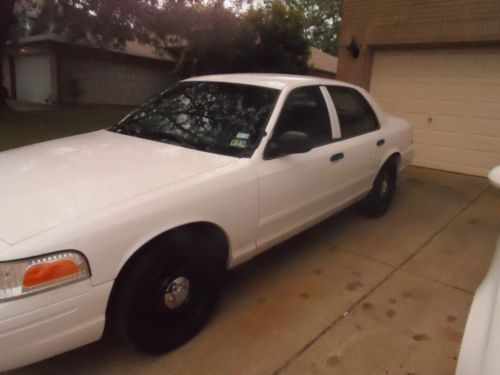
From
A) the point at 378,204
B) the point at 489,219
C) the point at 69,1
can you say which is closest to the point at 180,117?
the point at 378,204

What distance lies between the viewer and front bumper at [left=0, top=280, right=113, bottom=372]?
1.84 m

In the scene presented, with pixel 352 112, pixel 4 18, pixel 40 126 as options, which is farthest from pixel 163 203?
pixel 4 18

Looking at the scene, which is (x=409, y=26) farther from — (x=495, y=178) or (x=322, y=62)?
(x=322, y=62)

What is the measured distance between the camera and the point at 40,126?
10.1 metres

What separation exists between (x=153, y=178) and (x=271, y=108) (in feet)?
3.93

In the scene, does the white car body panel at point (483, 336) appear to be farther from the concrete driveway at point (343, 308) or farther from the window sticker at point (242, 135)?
the window sticker at point (242, 135)

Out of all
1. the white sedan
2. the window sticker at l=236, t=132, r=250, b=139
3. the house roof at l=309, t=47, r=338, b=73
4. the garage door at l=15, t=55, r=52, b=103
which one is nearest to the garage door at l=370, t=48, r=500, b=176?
the white sedan

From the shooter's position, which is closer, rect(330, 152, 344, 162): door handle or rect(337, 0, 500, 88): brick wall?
rect(330, 152, 344, 162): door handle

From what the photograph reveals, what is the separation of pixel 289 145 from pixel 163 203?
1.09 m

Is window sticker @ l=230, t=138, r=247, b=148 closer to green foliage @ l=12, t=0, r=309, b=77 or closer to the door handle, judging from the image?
the door handle

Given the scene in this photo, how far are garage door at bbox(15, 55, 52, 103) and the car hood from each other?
16.0 m

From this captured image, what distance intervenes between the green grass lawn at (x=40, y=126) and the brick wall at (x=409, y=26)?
19.8 ft

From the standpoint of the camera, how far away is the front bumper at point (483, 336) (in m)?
1.41

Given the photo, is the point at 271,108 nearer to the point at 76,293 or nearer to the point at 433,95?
the point at 76,293
